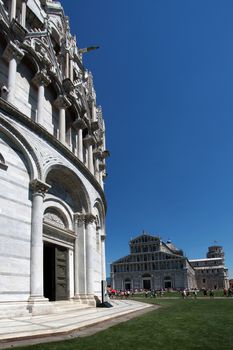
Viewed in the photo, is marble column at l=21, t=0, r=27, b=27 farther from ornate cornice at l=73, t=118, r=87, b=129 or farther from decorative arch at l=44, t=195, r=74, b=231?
decorative arch at l=44, t=195, r=74, b=231

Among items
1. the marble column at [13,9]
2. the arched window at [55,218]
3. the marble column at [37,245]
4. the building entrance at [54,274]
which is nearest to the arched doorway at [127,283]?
the building entrance at [54,274]

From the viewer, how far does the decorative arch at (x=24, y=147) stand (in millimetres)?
14656

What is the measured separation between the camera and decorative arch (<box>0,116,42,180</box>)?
14.7 metres

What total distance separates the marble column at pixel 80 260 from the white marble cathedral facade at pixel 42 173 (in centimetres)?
6

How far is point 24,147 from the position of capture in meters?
15.5

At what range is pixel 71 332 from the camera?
9.66 metres

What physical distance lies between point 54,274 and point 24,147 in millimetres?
7518

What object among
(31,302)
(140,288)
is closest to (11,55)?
(31,302)

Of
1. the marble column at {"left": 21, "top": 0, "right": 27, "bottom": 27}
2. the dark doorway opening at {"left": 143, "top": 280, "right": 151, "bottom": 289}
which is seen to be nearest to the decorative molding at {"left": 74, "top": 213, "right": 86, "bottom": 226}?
the marble column at {"left": 21, "top": 0, "right": 27, "bottom": 27}

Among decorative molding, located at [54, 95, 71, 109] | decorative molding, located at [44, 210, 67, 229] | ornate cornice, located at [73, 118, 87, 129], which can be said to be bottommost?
decorative molding, located at [44, 210, 67, 229]

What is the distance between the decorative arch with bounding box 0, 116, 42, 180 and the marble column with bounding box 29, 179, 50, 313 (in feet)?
2.05

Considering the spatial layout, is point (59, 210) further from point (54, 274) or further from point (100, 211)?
point (100, 211)

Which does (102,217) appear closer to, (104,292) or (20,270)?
(104,292)

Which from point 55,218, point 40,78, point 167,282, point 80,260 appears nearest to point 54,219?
point 55,218
